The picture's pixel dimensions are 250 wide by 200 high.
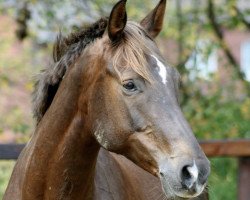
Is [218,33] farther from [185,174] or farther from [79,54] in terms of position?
[185,174]

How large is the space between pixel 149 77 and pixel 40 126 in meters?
0.79

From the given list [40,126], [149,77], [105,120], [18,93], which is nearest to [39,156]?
[40,126]

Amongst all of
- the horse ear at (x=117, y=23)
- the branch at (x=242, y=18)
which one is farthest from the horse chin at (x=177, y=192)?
the branch at (x=242, y=18)

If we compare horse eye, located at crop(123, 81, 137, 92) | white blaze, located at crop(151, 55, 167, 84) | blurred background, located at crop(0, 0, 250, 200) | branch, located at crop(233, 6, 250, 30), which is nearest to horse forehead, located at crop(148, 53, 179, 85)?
white blaze, located at crop(151, 55, 167, 84)

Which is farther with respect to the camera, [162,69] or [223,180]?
[223,180]

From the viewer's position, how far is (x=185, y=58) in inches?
376

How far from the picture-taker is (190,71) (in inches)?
366

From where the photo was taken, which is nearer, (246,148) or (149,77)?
(149,77)

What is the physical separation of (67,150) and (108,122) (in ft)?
1.07

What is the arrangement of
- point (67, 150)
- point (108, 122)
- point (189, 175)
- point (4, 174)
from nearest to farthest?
1. point (189, 175)
2. point (108, 122)
3. point (67, 150)
4. point (4, 174)

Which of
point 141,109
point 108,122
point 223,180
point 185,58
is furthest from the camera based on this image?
point 185,58

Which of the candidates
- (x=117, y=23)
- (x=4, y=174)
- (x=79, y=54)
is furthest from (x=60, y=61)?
(x=4, y=174)

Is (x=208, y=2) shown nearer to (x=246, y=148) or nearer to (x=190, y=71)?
(x=190, y=71)

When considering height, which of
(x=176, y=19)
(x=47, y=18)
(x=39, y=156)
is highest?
(x=39, y=156)
